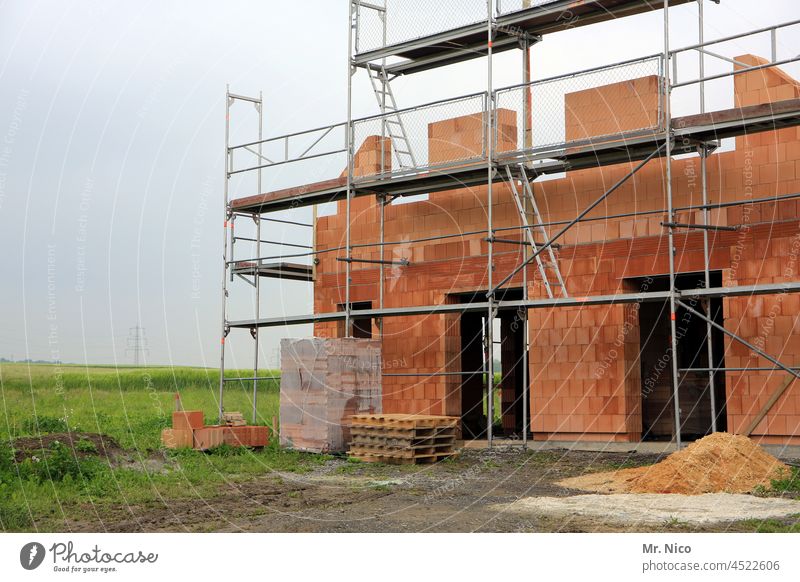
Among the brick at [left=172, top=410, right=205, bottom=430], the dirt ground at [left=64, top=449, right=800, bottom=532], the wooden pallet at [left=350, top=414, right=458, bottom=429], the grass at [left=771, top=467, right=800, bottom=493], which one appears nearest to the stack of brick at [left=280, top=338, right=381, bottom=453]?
the wooden pallet at [left=350, top=414, right=458, bottom=429]

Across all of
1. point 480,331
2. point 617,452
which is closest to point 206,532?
point 617,452

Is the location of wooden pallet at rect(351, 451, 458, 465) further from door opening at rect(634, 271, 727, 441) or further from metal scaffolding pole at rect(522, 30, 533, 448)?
door opening at rect(634, 271, 727, 441)

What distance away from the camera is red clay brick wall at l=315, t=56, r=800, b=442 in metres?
15.9

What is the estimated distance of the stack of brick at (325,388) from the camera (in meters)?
18.0

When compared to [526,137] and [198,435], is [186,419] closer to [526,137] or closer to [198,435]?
[198,435]

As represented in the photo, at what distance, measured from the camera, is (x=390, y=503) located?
12227 mm

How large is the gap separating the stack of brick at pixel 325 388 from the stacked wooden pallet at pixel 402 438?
731 mm

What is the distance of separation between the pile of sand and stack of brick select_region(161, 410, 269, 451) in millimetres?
6928

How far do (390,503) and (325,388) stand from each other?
237 inches

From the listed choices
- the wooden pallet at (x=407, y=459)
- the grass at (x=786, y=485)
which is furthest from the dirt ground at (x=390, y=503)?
the grass at (x=786, y=485)

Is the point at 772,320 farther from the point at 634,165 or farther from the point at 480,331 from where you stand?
the point at 480,331

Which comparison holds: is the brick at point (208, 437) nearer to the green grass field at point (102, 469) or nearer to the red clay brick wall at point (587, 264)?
the green grass field at point (102, 469)

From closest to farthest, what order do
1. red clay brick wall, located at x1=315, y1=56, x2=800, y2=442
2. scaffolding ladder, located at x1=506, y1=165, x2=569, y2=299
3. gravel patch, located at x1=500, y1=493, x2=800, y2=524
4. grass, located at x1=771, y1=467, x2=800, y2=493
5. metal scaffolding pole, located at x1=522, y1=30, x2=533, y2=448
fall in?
1. gravel patch, located at x1=500, y1=493, x2=800, y2=524
2. grass, located at x1=771, y1=467, x2=800, y2=493
3. red clay brick wall, located at x1=315, y1=56, x2=800, y2=442
4. scaffolding ladder, located at x1=506, y1=165, x2=569, y2=299
5. metal scaffolding pole, located at x1=522, y1=30, x2=533, y2=448

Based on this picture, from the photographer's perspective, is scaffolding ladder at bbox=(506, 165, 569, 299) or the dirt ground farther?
scaffolding ladder at bbox=(506, 165, 569, 299)
